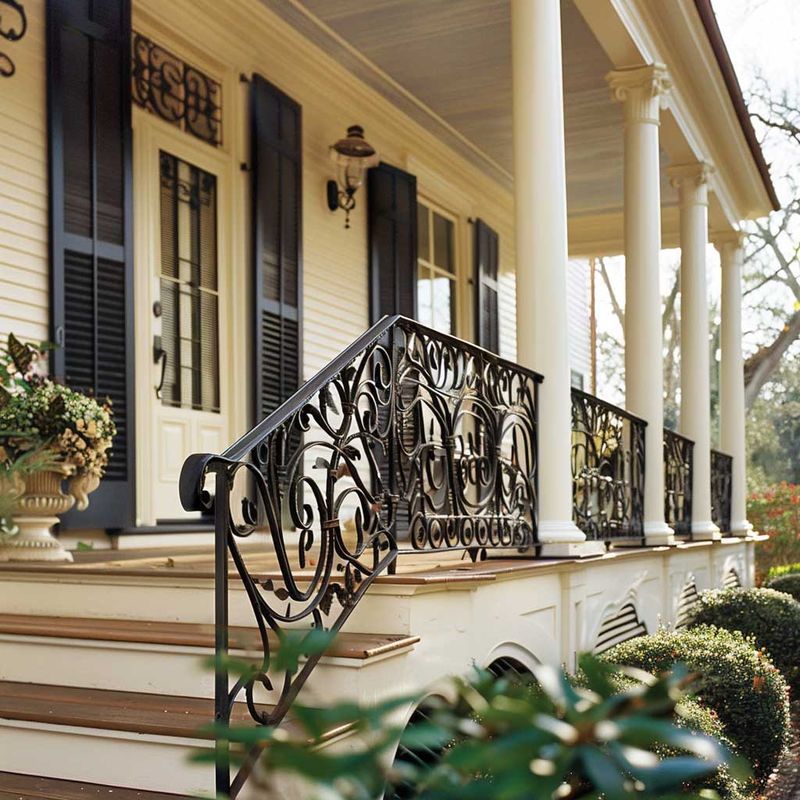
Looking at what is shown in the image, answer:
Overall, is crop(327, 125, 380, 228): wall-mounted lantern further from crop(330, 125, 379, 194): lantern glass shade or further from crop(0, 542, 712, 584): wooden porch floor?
crop(0, 542, 712, 584): wooden porch floor

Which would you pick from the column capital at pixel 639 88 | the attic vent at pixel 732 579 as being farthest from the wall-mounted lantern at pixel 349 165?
Result: the attic vent at pixel 732 579

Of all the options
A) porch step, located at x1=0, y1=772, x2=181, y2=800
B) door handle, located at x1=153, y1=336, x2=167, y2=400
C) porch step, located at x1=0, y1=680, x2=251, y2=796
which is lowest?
porch step, located at x1=0, y1=772, x2=181, y2=800

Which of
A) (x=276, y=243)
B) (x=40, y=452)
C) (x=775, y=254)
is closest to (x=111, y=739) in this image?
(x=40, y=452)

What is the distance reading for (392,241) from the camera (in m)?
8.79

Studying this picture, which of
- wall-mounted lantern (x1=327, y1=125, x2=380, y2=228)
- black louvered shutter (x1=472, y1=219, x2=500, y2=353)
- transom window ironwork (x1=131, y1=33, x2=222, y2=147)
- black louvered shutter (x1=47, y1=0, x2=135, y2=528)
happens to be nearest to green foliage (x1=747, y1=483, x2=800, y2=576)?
black louvered shutter (x1=472, y1=219, x2=500, y2=353)

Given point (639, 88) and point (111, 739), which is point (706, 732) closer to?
point (111, 739)

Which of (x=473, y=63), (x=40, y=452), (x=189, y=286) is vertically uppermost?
(x=473, y=63)

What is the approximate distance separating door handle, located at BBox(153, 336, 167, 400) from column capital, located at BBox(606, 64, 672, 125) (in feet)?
11.6

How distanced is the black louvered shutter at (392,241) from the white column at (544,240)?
3.49 metres

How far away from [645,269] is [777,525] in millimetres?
13049

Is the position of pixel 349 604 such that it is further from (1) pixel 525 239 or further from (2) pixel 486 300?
(2) pixel 486 300

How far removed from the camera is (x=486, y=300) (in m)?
10.7

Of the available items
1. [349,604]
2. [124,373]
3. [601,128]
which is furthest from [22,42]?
[601,128]

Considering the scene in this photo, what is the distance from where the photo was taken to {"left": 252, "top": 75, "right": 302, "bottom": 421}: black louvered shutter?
6.95m
